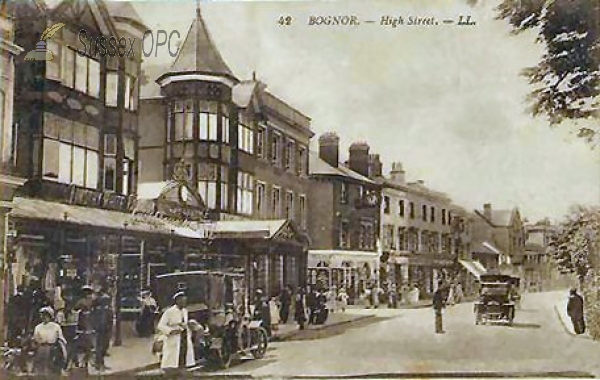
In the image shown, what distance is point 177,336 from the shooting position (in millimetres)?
4137

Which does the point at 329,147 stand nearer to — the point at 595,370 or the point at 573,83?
the point at 573,83

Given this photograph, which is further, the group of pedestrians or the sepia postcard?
the sepia postcard

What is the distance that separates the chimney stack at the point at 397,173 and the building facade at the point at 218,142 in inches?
16.8

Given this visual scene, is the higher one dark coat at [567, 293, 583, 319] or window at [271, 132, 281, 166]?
window at [271, 132, 281, 166]

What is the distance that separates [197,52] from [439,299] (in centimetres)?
162

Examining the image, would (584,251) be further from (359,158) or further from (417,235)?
(359,158)

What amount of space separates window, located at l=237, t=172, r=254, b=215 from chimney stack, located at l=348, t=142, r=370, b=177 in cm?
48

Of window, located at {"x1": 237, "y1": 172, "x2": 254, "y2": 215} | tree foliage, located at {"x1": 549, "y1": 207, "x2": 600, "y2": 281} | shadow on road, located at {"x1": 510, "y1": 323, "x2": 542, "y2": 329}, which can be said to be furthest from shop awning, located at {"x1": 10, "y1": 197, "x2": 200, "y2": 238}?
tree foliage, located at {"x1": 549, "y1": 207, "x2": 600, "y2": 281}

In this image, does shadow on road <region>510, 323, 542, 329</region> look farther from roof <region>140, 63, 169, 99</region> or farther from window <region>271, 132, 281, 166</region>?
roof <region>140, 63, 169, 99</region>

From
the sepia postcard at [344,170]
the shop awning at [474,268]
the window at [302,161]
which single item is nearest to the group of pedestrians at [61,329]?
the sepia postcard at [344,170]

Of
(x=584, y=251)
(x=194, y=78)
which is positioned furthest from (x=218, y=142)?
(x=584, y=251)

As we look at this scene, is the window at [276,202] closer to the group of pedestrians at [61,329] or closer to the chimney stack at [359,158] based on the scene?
the chimney stack at [359,158]

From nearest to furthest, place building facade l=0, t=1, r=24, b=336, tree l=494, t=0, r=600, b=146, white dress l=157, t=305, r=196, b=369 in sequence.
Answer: building facade l=0, t=1, r=24, b=336, white dress l=157, t=305, r=196, b=369, tree l=494, t=0, r=600, b=146

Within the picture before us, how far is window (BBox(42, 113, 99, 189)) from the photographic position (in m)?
4.08
